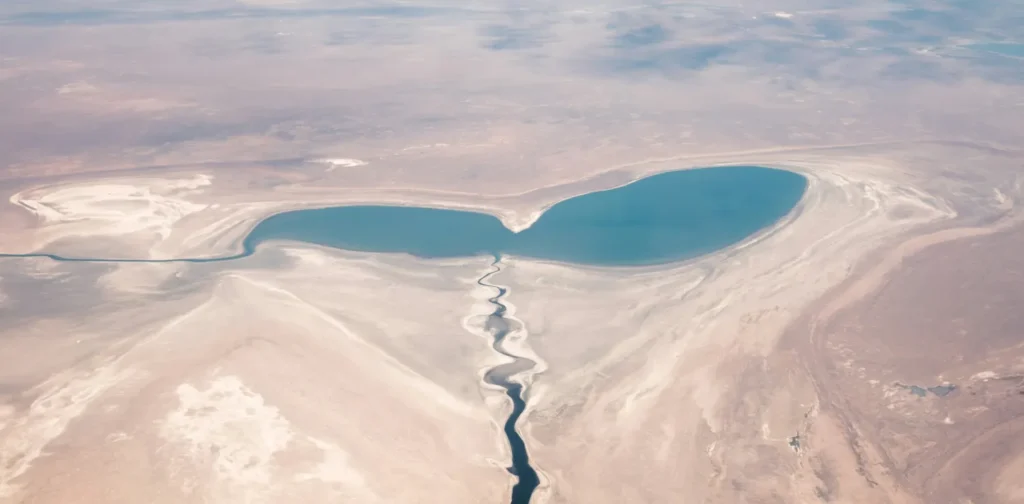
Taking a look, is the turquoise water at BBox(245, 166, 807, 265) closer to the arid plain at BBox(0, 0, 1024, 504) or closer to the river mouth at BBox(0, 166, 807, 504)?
the river mouth at BBox(0, 166, 807, 504)

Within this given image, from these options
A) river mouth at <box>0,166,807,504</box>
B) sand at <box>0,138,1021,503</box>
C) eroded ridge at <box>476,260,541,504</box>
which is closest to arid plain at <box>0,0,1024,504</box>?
sand at <box>0,138,1021,503</box>

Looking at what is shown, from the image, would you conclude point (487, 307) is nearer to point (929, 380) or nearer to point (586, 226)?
point (586, 226)

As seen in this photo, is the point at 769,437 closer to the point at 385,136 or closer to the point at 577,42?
the point at 385,136

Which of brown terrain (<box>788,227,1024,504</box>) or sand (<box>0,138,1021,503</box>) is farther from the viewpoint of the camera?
brown terrain (<box>788,227,1024,504</box>)

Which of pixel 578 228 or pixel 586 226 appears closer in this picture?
pixel 578 228

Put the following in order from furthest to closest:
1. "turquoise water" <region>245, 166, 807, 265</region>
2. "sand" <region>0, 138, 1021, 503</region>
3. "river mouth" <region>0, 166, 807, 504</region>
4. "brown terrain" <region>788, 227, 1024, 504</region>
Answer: "turquoise water" <region>245, 166, 807, 265</region> → "river mouth" <region>0, 166, 807, 504</region> → "brown terrain" <region>788, 227, 1024, 504</region> → "sand" <region>0, 138, 1021, 503</region>

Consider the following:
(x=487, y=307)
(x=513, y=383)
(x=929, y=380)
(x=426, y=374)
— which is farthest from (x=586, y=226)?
(x=929, y=380)

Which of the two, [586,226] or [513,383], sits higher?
[586,226]
